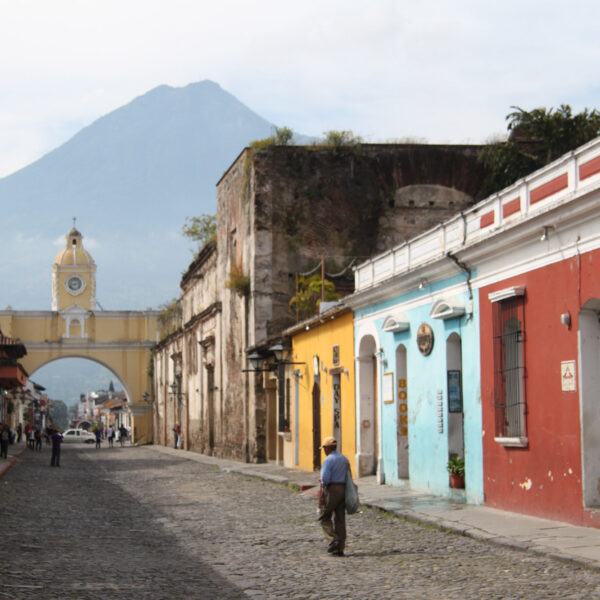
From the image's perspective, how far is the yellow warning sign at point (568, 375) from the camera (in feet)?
37.0

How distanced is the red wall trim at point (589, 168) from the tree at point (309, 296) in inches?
589

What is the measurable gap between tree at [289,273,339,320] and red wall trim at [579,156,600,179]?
15.0m

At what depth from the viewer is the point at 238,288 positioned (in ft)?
93.1

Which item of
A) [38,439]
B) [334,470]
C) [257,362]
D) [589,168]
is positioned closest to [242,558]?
[334,470]

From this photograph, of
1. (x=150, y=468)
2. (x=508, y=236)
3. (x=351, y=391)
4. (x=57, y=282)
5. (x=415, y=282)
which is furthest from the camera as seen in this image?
(x=57, y=282)

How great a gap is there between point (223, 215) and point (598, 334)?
2245 centimetres

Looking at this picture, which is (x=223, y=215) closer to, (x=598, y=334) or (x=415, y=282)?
(x=415, y=282)

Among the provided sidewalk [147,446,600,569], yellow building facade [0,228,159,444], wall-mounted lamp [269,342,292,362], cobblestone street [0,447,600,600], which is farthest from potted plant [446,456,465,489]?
yellow building facade [0,228,159,444]

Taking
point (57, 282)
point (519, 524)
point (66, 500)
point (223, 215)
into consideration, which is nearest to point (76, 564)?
point (519, 524)

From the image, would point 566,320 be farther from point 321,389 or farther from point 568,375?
point 321,389

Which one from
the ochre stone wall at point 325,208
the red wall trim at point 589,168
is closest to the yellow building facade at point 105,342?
the ochre stone wall at point 325,208

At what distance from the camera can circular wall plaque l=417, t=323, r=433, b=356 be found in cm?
1581

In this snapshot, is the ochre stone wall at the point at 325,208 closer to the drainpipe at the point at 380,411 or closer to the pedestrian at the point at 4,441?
the drainpipe at the point at 380,411

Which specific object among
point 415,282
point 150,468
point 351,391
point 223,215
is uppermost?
point 223,215
